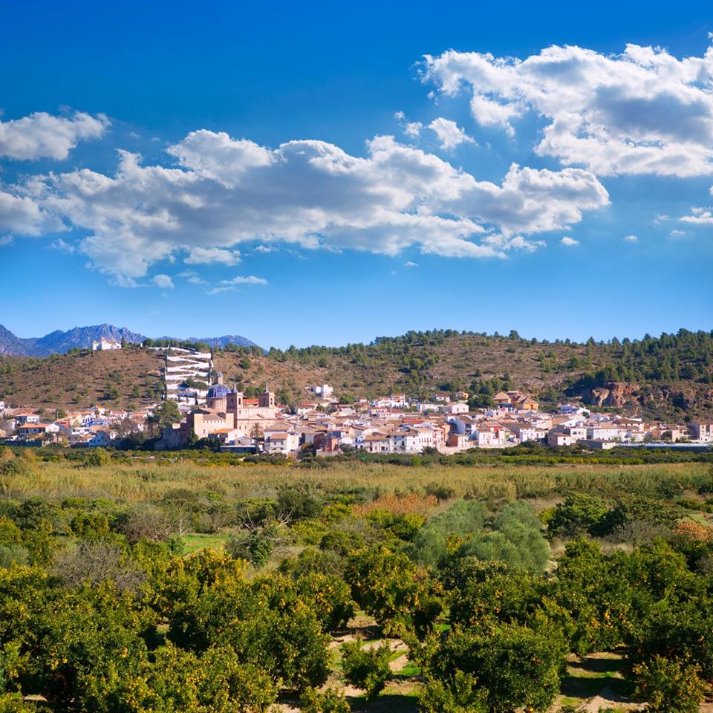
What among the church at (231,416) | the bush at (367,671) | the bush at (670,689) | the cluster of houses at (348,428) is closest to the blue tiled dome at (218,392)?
the church at (231,416)

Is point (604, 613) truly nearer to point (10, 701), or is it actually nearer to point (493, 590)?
point (493, 590)

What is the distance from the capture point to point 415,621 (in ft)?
41.4

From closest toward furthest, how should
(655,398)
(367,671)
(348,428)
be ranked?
(367,671) → (348,428) → (655,398)

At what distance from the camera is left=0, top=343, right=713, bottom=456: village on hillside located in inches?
2485

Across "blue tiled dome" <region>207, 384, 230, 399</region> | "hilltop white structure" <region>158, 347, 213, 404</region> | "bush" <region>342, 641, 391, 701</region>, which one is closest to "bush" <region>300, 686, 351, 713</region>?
"bush" <region>342, 641, 391, 701</region>

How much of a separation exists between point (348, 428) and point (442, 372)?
4325cm

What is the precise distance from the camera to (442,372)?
105 metres

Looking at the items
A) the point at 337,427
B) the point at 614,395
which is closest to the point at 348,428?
the point at 337,427

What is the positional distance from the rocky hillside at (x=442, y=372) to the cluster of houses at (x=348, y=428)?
590cm

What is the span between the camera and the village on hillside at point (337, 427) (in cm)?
6312

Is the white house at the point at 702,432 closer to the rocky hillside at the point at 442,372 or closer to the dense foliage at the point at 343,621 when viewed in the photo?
the rocky hillside at the point at 442,372

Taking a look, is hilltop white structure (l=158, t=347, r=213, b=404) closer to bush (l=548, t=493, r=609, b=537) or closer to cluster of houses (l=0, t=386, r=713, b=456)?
cluster of houses (l=0, t=386, r=713, b=456)

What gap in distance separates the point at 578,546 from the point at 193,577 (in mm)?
8656

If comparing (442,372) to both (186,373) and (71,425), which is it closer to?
(186,373)
